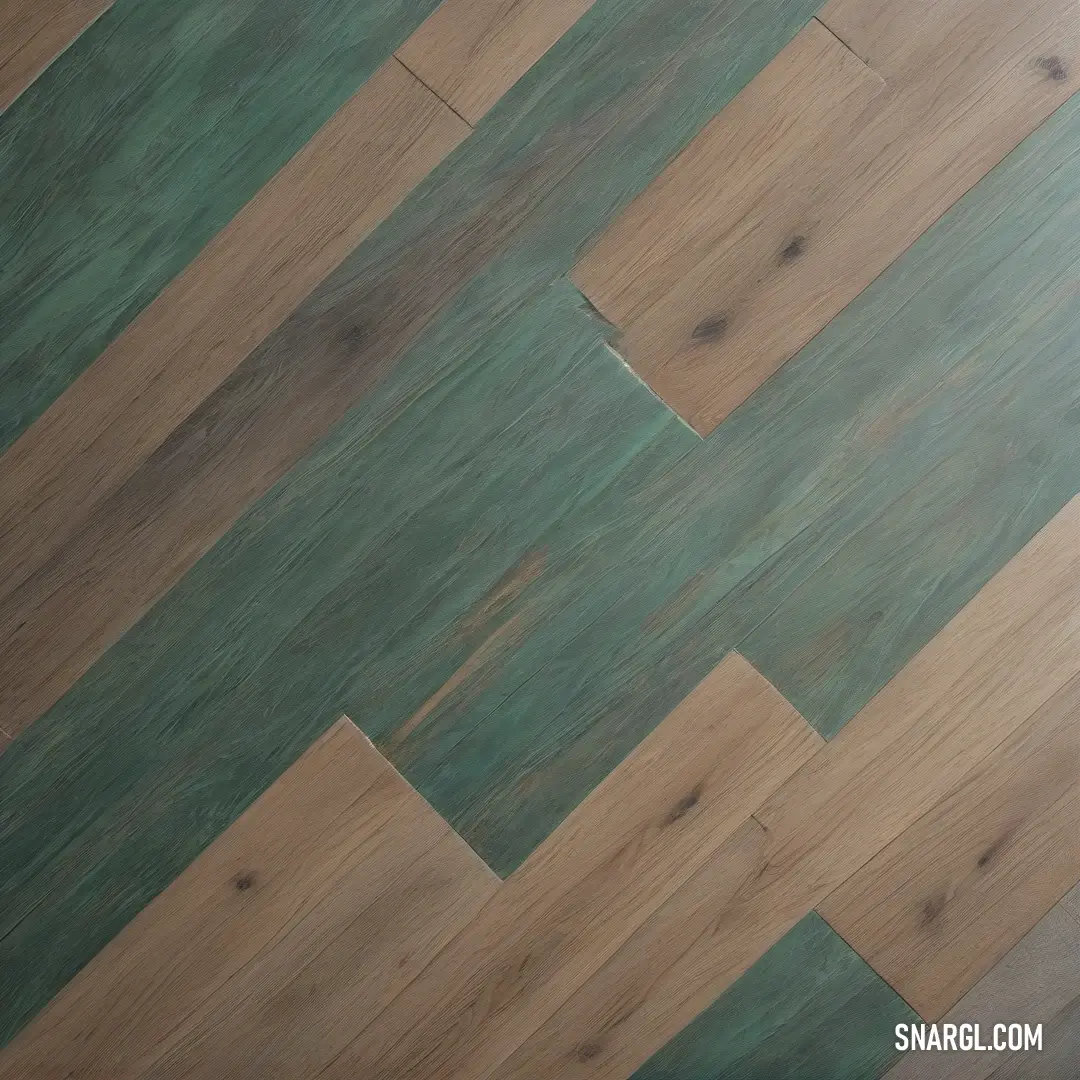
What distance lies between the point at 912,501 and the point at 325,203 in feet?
2.52

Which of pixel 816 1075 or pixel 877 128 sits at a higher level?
pixel 877 128

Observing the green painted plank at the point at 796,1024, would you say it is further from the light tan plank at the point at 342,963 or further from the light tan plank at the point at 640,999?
the light tan plank at the point at 342,963

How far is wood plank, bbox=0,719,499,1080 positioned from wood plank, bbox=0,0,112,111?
88 cm

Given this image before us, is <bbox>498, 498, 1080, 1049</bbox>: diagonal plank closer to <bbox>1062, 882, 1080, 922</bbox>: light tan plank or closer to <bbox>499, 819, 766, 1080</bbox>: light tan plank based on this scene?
<bbox>499, 819, 766, 1080</bbox>: light tan plank

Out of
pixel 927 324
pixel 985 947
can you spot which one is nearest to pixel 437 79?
pixel 927 324

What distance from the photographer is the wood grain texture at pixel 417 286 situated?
1471 mm

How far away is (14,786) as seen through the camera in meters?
1.45

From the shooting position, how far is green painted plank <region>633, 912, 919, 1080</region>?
1.44m

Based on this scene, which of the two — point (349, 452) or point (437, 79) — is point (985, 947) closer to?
point (349, 452)

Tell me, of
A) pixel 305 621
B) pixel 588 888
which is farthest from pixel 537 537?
pixel 588 888

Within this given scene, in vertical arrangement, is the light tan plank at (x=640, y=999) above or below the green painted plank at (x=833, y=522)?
below

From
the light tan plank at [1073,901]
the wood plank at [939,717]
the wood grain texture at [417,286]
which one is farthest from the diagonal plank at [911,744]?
the wood grain texture at [417,286]

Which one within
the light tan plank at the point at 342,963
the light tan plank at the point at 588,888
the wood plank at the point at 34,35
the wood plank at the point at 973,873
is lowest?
the wood plank at the point at 973,873

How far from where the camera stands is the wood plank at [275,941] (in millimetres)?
1437
